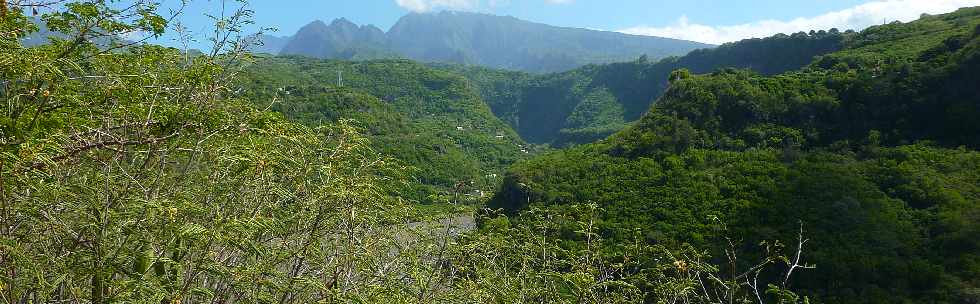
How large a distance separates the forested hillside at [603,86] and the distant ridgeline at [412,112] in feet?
49.0

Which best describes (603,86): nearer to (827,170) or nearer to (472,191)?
(827,170)

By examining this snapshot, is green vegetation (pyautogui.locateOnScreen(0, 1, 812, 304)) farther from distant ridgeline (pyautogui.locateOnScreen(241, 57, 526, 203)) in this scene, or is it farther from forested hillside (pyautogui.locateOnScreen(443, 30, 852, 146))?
forested hillside (pyautogui.locateOnScreen(443, 30, 852, 146))

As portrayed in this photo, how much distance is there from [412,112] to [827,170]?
5706 centimetres

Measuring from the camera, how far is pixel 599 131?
70.5m

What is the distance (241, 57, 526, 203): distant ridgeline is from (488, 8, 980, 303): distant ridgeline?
6.17 m

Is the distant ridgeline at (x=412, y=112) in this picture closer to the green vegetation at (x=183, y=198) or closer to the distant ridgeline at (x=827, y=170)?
the distant ridgeline at (x=827, y=170)

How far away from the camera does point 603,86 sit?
90.9 metres

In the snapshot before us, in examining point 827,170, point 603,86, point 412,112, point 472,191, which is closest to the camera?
point 472,191

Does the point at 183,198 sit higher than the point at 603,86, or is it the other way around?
the point at 183,198

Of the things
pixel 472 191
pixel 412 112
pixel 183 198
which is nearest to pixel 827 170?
pixel 472 191

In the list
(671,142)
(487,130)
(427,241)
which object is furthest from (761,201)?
(487,130)

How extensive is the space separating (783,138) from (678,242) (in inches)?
360

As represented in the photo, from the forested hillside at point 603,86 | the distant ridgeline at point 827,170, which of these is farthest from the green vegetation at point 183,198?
the forested hillside at point 603,86

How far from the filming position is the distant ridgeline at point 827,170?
13.1 metres
